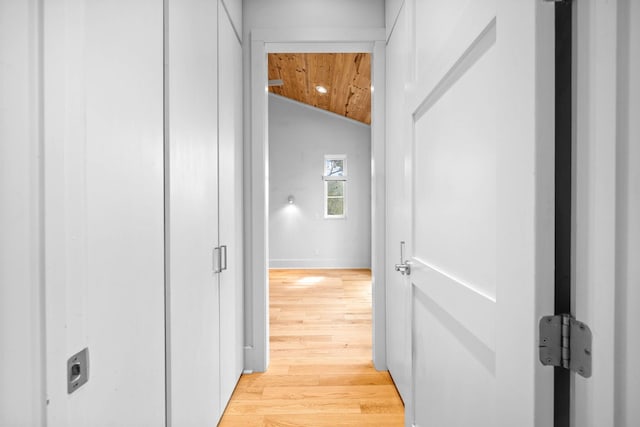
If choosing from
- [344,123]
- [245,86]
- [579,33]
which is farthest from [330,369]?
[344,123]

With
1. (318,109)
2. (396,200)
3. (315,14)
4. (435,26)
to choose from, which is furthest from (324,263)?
(435,26)

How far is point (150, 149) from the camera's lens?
1.04m

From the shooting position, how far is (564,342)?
56 centimetres

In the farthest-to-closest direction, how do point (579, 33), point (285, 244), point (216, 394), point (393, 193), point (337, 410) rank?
point (285, 244), point (393, 193), point (337, 410), point (216, 394), point (579, 33)

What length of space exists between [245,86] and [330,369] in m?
2.14

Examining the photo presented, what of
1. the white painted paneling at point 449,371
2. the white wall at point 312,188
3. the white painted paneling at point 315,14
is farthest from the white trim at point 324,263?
the white painted paneling at point 449,371

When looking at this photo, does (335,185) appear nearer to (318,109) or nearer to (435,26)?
(318,109)

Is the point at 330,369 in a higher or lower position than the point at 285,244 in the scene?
lower

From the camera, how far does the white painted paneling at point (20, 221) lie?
1.72ft

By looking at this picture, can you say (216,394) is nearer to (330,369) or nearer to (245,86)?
(330,369)

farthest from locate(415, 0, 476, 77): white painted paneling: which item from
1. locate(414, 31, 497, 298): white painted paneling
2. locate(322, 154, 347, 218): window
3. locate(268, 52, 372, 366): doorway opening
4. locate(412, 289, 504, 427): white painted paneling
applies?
locate(322, 154, 347, 218): window

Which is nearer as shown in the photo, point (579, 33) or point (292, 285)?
point (579, 33)

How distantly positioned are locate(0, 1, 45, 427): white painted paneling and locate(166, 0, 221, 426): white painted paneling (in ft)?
1.90

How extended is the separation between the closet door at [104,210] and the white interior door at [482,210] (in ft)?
2.90
